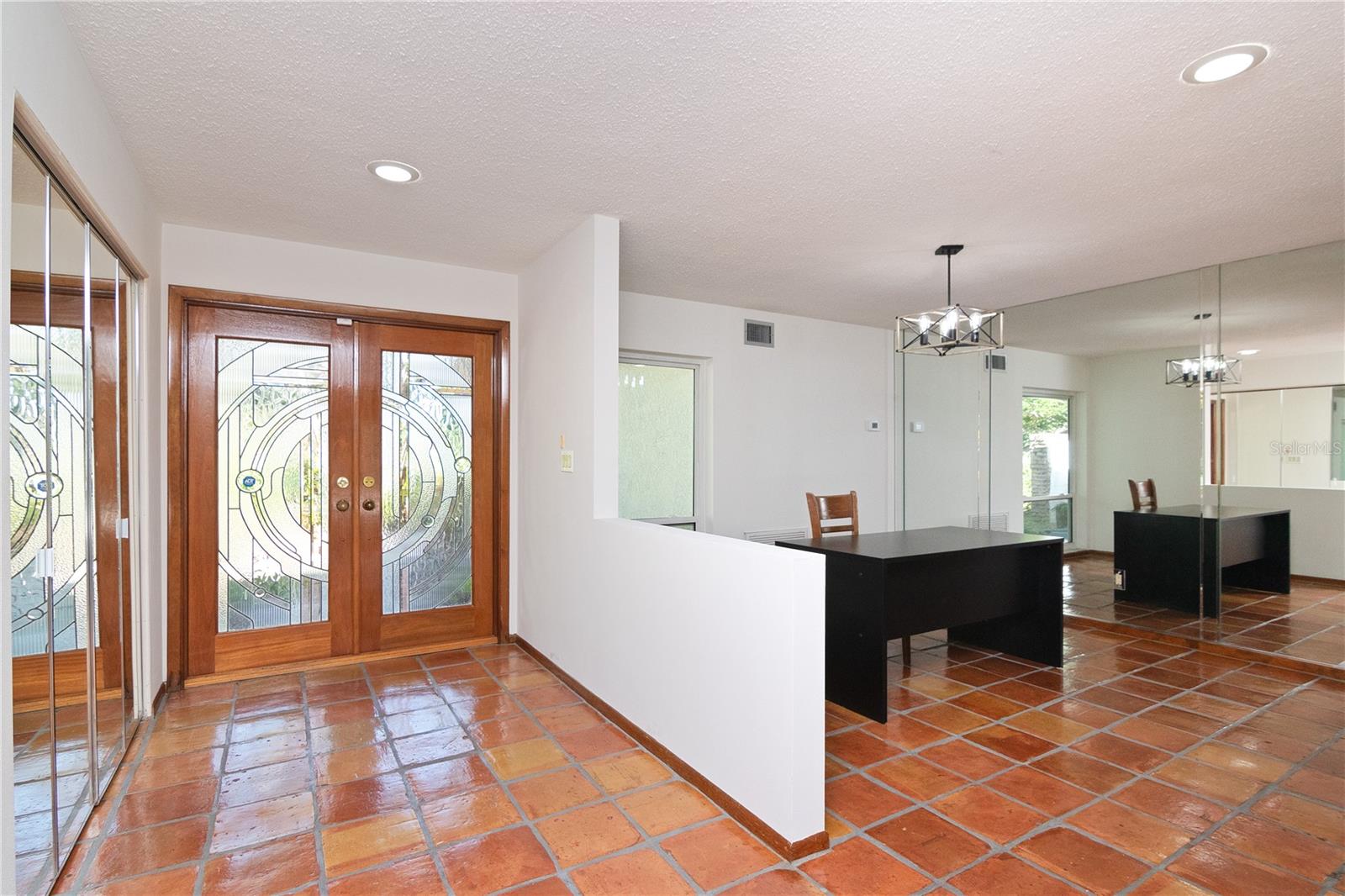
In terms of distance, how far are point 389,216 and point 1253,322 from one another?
16.8 ft

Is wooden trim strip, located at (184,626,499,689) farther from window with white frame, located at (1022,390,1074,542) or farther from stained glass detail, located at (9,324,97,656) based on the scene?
window with white frame, located at (1022,390,1074,542)

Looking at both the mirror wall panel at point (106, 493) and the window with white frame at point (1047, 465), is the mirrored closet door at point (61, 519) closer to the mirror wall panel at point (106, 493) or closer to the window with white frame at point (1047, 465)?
the mirror wall panel at point (106, 493)

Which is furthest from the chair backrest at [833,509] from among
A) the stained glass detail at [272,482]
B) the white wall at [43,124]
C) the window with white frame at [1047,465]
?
the white wall at [43,124]

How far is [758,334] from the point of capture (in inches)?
219

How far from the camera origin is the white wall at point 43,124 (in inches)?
56.7

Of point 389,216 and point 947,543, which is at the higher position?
point 389,216

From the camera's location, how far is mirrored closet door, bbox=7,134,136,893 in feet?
5.56

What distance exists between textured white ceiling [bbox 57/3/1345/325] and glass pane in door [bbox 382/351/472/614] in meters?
0.83

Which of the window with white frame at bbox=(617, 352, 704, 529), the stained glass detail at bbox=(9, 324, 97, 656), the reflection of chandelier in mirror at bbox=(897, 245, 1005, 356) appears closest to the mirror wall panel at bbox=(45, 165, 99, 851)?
the stained glass detail at bbox=(9, 324, 97, 656)

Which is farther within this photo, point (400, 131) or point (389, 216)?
point (389, 216)

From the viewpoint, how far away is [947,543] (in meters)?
3.64

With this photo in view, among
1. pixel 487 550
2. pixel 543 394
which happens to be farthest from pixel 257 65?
pixel 487 550

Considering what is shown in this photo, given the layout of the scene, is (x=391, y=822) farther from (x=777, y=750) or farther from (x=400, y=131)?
(x=400, y=131)

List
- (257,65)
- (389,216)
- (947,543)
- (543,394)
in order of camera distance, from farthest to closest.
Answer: (543,394), (947,543), (389,216), (257,65)
